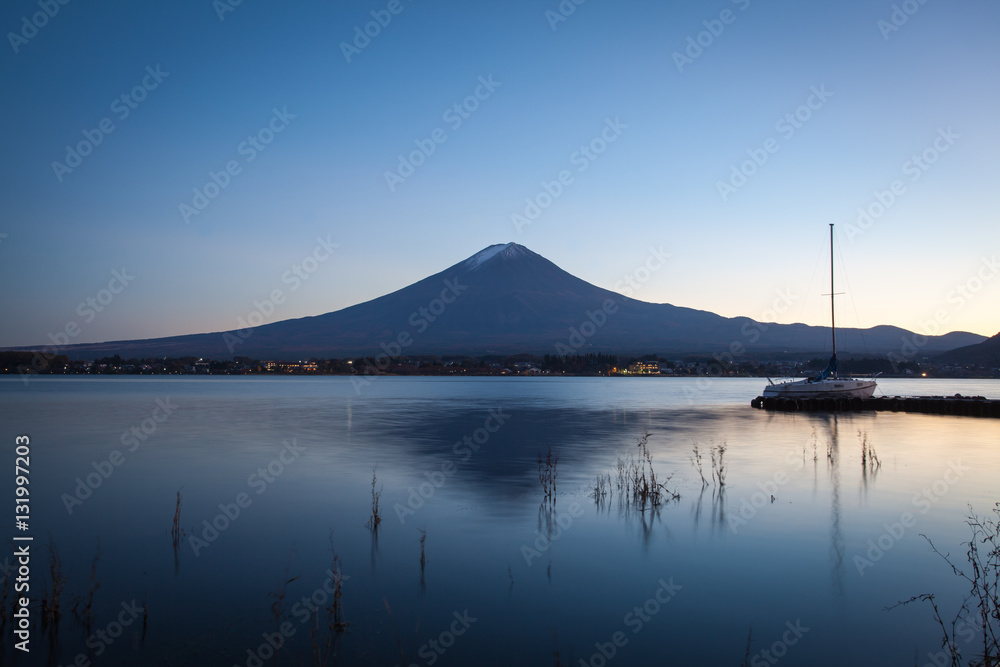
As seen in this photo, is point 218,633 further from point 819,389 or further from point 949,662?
point 819,389

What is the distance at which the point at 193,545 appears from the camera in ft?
31.7

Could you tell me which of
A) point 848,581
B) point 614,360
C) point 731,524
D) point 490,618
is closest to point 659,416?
point 731,524

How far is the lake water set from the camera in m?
6.33
